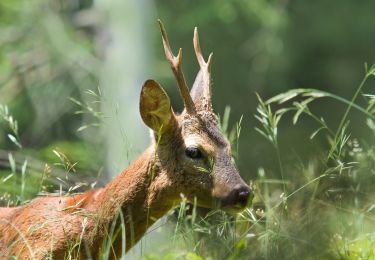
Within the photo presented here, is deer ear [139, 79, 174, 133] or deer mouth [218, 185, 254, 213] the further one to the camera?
deer ear [139, 79, 174, 133]

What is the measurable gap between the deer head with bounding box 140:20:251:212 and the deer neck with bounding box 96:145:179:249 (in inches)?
0.5

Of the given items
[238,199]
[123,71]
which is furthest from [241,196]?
[123,71]

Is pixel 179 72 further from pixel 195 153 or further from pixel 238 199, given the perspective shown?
pixel 238 199

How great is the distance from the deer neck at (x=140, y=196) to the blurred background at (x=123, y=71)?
5.8 inches

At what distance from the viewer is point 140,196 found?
5664 mm

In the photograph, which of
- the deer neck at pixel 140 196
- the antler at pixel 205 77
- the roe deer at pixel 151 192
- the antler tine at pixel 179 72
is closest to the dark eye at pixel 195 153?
the roe deer at pixel 151 192

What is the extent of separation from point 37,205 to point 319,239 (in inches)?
55.0

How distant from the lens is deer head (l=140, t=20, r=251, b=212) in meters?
5.54

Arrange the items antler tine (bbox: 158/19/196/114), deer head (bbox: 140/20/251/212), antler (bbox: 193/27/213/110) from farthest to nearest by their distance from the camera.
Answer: antler (bbox: 193/27/213/110)
antler tine (bbox: 158/19/196/114)
deer head (bbox: 140/20/251/212)

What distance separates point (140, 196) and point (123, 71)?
708 cm

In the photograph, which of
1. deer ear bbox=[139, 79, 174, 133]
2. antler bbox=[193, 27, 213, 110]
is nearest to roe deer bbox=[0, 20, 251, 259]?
deer ear bbox=[139, 79, 174, 133]

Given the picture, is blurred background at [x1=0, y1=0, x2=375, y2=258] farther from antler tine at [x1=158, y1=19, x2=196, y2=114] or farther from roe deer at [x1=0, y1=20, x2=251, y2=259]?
antler tine at [x1=158, y1=19, x2=196, y2=114]

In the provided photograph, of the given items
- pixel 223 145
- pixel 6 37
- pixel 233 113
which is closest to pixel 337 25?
pixel 233 113

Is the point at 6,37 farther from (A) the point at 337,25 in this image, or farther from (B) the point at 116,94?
(A) the point at 337,25
